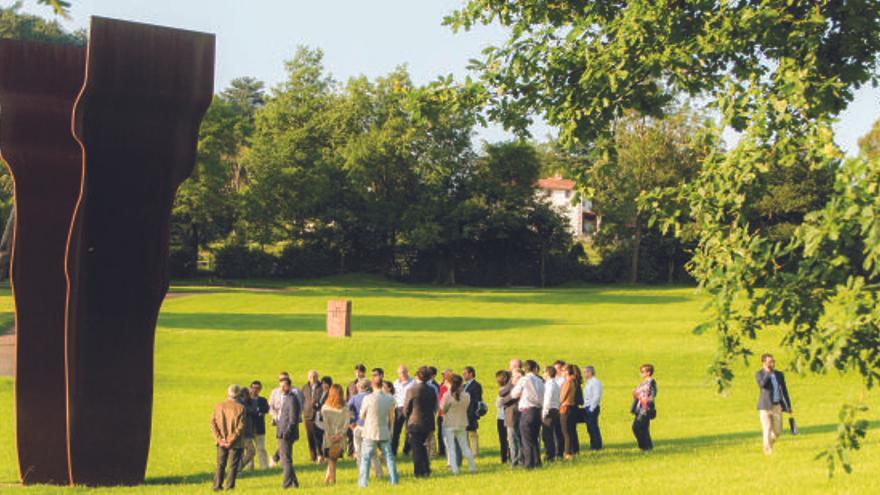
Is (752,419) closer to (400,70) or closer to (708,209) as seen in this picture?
(708,209)

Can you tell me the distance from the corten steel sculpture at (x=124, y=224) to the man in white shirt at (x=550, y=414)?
624cm

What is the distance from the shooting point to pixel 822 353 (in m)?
7.63

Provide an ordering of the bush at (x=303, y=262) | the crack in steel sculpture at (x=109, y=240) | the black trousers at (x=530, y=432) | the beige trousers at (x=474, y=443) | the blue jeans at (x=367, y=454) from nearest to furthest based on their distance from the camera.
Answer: the blue jeans at (x=367, y=454), the crack in steel sculpture at (x=109, y=240), the black trousers at (x=530, y=432), the beige trousers at (x=474, y=443), the bush at (x=303, y=262)

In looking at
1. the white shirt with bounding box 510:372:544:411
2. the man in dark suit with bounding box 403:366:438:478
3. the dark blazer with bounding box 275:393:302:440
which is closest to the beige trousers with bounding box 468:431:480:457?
the white shirt with bounding box 510:372:544:411

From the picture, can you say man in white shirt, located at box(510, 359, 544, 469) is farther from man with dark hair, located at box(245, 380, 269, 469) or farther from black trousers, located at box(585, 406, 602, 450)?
man with dark hair, located at box(245, 380, 269, 469)

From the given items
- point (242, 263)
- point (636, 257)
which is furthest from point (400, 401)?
point (636, 257)

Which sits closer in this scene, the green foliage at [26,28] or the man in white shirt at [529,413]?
the man in white shirt at [529,413]

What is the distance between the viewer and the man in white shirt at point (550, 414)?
57.0 feet

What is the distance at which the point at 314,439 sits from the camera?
1891cm

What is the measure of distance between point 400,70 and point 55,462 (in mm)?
Result: 65535

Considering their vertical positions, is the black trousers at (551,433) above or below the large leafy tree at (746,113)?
below

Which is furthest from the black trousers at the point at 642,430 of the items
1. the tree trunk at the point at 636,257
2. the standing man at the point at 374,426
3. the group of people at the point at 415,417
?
the tree trunk at the point at 636,257

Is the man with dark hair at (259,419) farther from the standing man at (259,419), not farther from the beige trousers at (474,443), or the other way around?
the beige trousers at (474,443)

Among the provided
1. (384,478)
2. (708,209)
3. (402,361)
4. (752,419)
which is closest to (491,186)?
(402,361)
